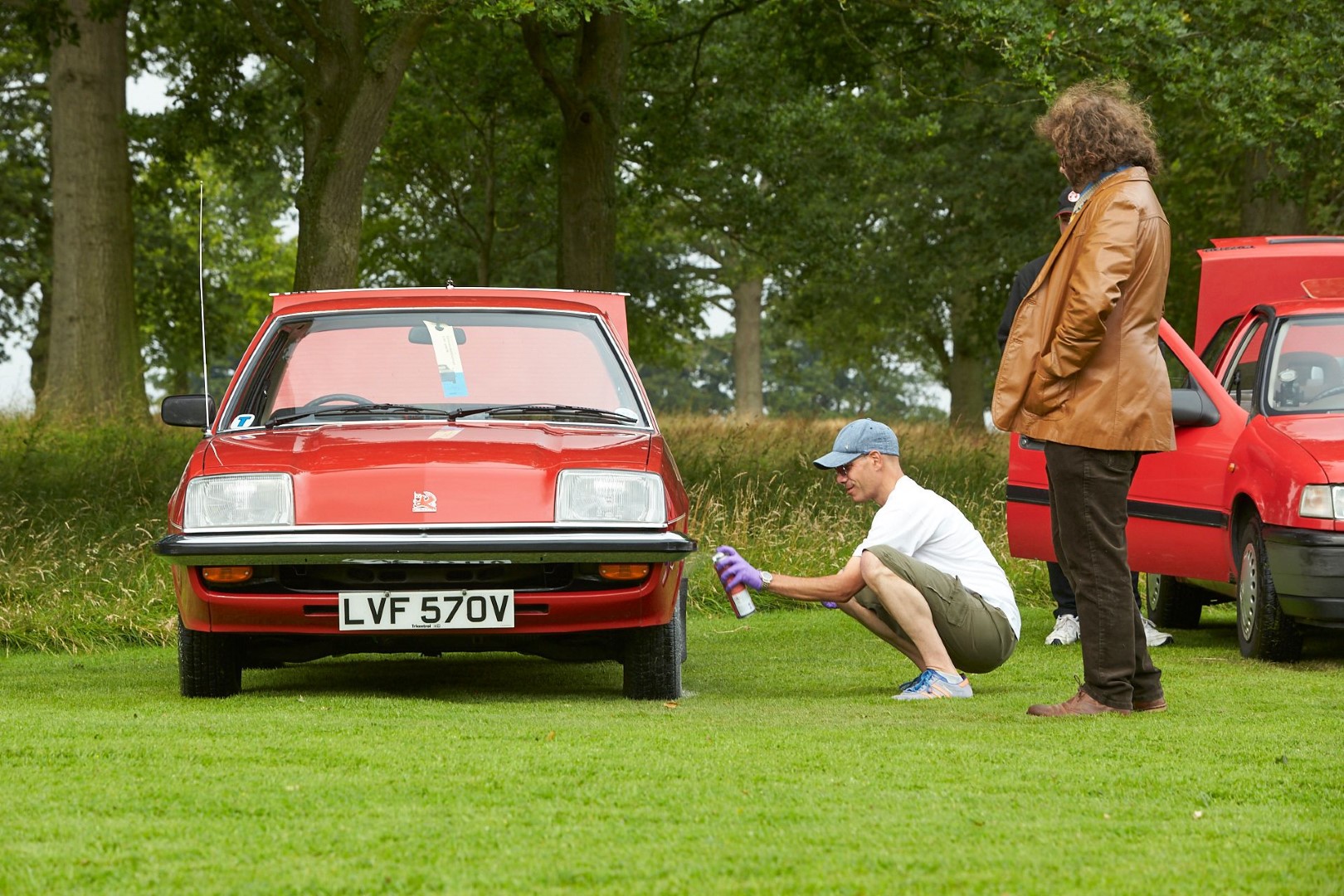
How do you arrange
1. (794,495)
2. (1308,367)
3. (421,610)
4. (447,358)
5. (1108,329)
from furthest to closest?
(794,495), (1308,367), (447,358), (421,610), (1108,329)

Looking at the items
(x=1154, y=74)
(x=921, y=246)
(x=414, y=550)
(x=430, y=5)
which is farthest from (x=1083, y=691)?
(x=921, y=246)

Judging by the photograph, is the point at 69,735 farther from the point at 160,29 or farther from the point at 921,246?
the point at 921,246

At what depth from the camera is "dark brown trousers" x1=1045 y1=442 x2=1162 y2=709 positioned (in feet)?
19.1

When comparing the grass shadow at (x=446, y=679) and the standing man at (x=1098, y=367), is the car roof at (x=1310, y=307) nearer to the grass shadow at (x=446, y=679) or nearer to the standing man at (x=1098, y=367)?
the standing man at (x=1098, y=367)

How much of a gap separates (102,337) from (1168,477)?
14.5 m

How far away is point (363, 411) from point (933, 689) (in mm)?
2504

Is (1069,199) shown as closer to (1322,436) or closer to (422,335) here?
(1322,436)

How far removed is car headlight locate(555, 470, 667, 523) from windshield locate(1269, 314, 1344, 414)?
3.75 metres

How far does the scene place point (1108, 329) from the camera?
18.8ft

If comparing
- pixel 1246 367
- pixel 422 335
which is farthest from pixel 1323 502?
pixel 422 335

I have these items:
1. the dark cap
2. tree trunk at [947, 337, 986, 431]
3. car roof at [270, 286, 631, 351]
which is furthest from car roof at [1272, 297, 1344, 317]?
tree trunk at [947, 337, 986, 431]

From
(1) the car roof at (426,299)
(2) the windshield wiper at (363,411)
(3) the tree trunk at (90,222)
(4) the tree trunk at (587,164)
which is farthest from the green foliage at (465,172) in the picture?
(2) the windshield wiper at (363,411)

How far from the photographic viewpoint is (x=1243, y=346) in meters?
8.95

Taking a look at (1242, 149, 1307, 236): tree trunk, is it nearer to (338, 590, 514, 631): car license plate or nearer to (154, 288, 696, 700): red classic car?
(154, 288, 696, 700): red classic car
